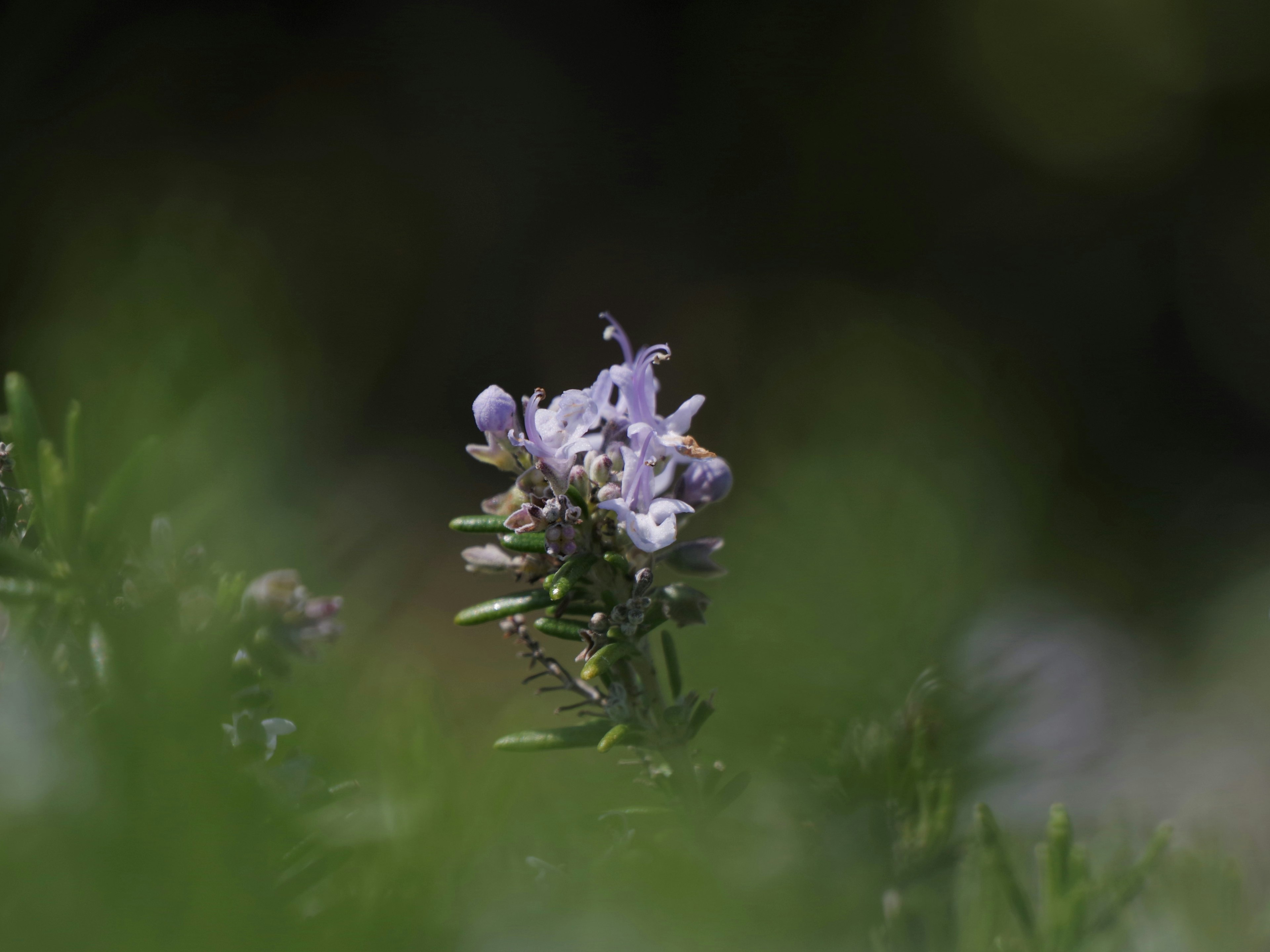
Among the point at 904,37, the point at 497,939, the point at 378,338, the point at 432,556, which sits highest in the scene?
the point at 904,37

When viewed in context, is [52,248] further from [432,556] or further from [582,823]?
[432,556]

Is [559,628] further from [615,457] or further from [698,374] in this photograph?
[698,374]

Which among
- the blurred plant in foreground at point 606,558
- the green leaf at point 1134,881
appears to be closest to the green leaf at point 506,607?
the blurred plant in foreground at point 606,558

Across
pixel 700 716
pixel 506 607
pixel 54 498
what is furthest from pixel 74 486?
pixel 700 716

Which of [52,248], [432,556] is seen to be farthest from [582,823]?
[432,556]

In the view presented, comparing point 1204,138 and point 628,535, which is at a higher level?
point 1204,138

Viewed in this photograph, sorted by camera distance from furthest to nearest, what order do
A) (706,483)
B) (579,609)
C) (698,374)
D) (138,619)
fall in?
1. (698,374)
2. (706,483)
3. (579,609)
4. (138,619)
